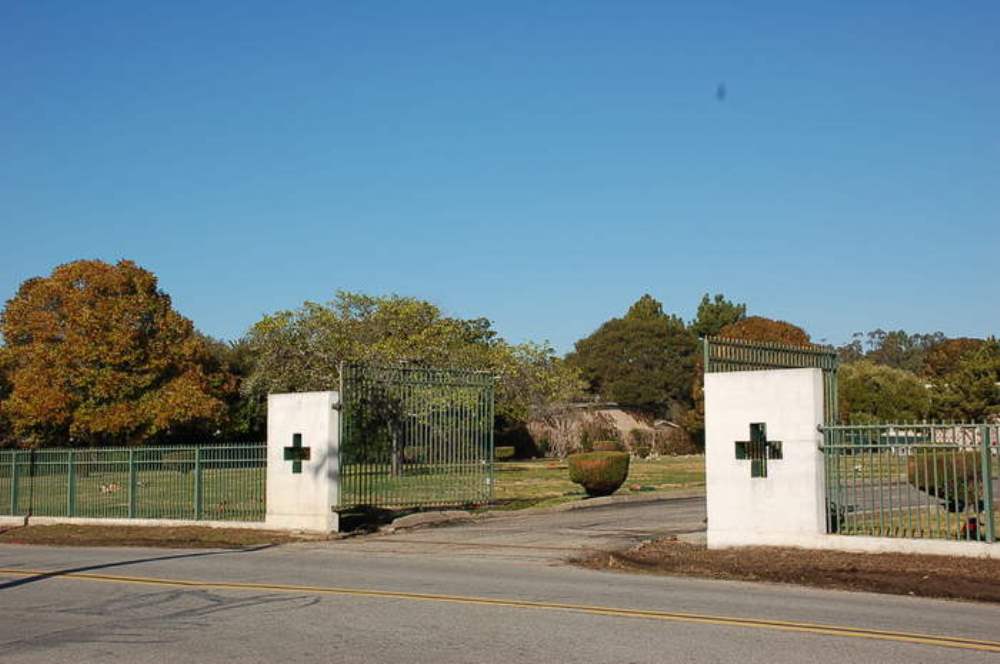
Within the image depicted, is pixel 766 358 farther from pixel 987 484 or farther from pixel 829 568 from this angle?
pixel 987 484

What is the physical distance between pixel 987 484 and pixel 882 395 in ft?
178

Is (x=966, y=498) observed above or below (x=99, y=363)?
below

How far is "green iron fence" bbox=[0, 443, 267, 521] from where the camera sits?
2277 centimetres

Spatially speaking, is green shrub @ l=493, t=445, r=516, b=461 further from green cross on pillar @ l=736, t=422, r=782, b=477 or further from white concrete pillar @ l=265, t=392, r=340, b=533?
green cross on pillar @ l=736, t=422, r=782, b=477

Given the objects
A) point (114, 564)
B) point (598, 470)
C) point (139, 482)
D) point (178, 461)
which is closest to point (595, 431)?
point (598, 470)

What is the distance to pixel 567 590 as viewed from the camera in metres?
13.2

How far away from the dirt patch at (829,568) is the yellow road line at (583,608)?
3.36m

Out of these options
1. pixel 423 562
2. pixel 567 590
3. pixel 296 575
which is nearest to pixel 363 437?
pixel 423 562

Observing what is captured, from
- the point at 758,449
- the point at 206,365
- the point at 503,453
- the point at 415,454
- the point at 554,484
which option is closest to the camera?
the point at 758,449

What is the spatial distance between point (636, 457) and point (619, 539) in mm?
48172

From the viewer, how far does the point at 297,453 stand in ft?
A: 71.8

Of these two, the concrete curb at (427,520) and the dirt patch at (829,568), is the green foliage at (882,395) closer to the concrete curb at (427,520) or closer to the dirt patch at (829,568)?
the concrete curb at (427,520)

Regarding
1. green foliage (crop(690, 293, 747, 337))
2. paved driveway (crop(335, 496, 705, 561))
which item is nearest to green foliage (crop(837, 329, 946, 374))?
green foliage (crop(690, 293, 747, 337))

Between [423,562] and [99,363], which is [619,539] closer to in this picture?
[423,562]
